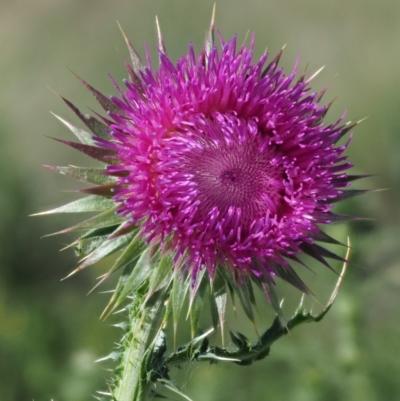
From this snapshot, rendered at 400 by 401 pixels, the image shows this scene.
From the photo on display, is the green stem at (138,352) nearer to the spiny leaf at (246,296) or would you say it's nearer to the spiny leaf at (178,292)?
the spiny leaf at (178,292)

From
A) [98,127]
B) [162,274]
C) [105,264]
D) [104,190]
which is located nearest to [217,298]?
[162,274]

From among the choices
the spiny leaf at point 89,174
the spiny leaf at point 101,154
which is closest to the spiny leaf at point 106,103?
the spiny leaf at point 101,154

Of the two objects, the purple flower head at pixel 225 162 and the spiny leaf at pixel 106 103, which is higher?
the spiny leaf at pixel 106 103

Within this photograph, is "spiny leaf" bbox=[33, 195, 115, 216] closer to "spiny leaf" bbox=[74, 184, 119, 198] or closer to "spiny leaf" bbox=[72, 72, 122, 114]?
"spiny leaf" bbox=[74, 184, 119, 198]

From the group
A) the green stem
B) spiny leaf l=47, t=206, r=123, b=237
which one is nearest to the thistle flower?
spiny leaf l=47, t=206, r=123, b=237

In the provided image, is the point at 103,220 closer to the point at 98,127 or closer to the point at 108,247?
the point at 108,247

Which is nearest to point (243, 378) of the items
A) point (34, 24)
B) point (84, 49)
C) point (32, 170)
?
point (32, 170)
